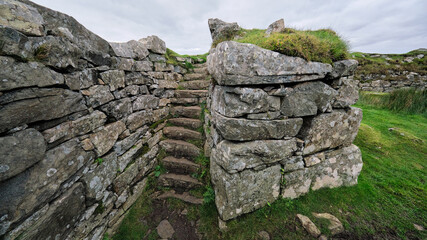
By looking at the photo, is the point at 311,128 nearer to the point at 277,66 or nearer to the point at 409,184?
the point at 277,66

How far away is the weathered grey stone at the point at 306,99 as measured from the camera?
260cm

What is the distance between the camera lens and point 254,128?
2.56 meters

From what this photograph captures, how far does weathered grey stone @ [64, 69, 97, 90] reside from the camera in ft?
7.08

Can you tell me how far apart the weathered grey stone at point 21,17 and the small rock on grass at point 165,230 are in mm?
3991

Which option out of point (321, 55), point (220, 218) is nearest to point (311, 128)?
point (321, 55)

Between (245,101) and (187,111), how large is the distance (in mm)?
3107

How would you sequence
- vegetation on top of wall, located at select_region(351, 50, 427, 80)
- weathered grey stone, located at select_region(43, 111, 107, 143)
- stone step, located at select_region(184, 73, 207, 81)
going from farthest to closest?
vegetation on top of wall, located at select_region(351, 50, 427, 80) < stone step, located at select_region(184, 73, 207, 81) < weathered grey stone, located at select_region(43, 111, 107, 143)

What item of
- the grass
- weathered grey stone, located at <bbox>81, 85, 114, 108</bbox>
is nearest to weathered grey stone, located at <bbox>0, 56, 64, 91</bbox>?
weathered grey stone, located at <bbox>81, 85, 114, 108</bbox>

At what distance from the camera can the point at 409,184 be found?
130 inches

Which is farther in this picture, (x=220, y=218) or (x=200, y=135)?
(x=200, y=135)

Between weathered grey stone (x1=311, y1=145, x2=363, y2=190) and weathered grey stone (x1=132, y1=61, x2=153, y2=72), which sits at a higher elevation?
weathered grey stone (x1=132, y1=61, x2=153, y2=72)

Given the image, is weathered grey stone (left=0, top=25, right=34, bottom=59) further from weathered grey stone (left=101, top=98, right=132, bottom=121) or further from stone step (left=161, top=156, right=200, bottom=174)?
stone step (left=161, top=156, right=200, bottom=174)

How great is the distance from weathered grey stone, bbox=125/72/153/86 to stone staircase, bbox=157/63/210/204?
4.80ft

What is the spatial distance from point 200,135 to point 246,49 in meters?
2.92
